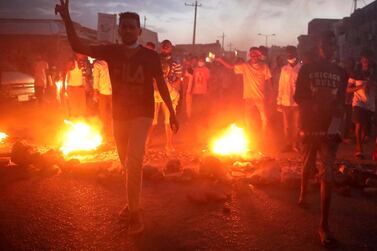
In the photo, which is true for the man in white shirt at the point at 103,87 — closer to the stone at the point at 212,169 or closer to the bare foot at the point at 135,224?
the stone at the point at 212,169

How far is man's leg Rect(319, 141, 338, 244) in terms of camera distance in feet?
13.5

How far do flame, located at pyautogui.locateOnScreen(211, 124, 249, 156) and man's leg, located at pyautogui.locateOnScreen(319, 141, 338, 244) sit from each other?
11.3 feet

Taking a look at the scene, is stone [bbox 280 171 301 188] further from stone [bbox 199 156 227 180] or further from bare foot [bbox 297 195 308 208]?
stone [bbox 199 156 227 180]

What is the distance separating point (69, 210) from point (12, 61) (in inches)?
905

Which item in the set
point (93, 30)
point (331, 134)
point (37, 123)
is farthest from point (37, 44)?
point (331, 134)

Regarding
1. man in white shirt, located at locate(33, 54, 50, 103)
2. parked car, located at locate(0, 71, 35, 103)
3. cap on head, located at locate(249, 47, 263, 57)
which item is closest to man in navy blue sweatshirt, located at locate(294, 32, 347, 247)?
cap on head, located at locate(249, 47, 263, 57)

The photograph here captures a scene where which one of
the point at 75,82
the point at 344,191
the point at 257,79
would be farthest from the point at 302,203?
the point at 75,82

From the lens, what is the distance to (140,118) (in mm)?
4273

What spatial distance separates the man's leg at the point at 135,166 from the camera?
417 cm

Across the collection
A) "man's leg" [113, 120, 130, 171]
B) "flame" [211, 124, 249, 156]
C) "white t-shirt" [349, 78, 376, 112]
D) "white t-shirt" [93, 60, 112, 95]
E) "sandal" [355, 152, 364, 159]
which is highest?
"white t-shirt" [93, 60, 112, 95]

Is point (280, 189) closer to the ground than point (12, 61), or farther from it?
closer to the ground

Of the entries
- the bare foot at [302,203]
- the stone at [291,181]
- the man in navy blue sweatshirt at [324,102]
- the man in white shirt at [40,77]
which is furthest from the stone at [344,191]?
the man in white shirt at [40,77]

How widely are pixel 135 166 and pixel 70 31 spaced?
1.71 m

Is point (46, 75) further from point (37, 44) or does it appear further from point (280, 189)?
point (280, 189)
